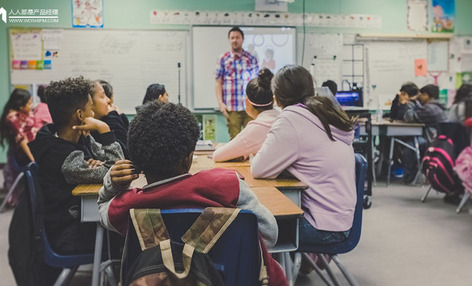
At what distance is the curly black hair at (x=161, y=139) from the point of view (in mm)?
1143

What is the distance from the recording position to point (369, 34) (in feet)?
22.9

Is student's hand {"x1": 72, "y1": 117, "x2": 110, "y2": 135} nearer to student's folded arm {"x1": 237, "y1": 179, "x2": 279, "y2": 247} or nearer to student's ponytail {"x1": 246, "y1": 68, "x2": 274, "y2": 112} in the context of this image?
student's ponytail {"x1": 246, "y1": 68, "x2": 274, "y2": 112}

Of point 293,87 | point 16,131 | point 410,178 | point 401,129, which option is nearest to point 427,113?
point 401,129

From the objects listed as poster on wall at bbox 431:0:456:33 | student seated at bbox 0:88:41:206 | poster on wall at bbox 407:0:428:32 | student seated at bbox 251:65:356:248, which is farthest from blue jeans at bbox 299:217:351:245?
poster on wall at bbox 431:0:456:33

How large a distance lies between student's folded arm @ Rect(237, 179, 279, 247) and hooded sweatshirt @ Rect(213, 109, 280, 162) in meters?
1.22

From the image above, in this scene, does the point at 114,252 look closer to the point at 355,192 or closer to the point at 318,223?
the point at 318,223

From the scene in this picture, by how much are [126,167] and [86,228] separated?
2.67 feet

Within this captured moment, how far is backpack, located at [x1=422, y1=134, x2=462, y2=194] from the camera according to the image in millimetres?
4395

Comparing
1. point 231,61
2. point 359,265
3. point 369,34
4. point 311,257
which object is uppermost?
point 369,34

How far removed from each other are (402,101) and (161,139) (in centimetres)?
555

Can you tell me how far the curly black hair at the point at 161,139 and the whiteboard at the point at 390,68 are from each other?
626cm

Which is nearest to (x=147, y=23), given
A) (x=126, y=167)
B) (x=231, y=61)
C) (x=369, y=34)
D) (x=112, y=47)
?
(x=112, y=47)

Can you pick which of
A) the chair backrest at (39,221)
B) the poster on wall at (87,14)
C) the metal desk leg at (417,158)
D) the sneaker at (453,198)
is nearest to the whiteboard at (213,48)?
the poster on wall at (87,14)

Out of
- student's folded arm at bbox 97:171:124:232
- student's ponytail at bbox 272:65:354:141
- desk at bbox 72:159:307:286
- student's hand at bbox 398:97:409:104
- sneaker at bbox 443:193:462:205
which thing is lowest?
sneaker at bbox 443:193:462:205
